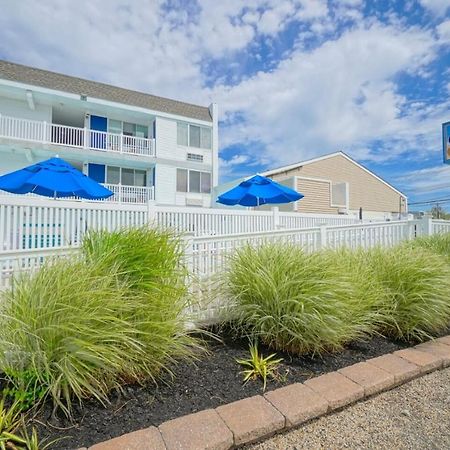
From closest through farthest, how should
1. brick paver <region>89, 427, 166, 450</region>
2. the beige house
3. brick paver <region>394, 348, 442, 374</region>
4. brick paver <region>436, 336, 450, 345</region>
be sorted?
brick paver <region>89, 427, 166, 450</region>, brick paver <region>394, 348, 442, 374</region>, brick paver <region>436, 336, 450, 345</region>, the beige house

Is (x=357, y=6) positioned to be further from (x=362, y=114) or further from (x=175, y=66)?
(x=362, y=114)

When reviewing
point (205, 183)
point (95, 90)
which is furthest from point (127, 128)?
point (205, 183)

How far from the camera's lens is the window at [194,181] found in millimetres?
17797

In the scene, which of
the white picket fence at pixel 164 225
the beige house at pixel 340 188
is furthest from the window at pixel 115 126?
the white picket fence at pixel 164 225

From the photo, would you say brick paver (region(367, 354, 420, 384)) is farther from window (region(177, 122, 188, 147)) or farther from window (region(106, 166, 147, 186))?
window (region(177, 122, 188, 147))

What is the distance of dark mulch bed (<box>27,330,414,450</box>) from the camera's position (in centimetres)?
173

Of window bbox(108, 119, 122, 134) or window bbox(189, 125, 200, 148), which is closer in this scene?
window bbox(108, 119, 122, 134)

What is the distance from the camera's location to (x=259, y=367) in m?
2.41

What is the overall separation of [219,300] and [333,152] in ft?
67.6

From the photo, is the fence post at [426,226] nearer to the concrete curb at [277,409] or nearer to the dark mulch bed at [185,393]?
the dark mulch bed at [185,393]

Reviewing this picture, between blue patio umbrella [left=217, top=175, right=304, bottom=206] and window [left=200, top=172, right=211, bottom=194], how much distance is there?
8667 millimetres

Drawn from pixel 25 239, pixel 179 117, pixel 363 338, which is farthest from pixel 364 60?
pixel 179 117

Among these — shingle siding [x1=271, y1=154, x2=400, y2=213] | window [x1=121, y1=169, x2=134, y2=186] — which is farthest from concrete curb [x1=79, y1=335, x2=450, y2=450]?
window [x1=121, y1=169, x2=134, y2=186]

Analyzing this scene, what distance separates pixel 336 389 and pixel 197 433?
3.64 feet
